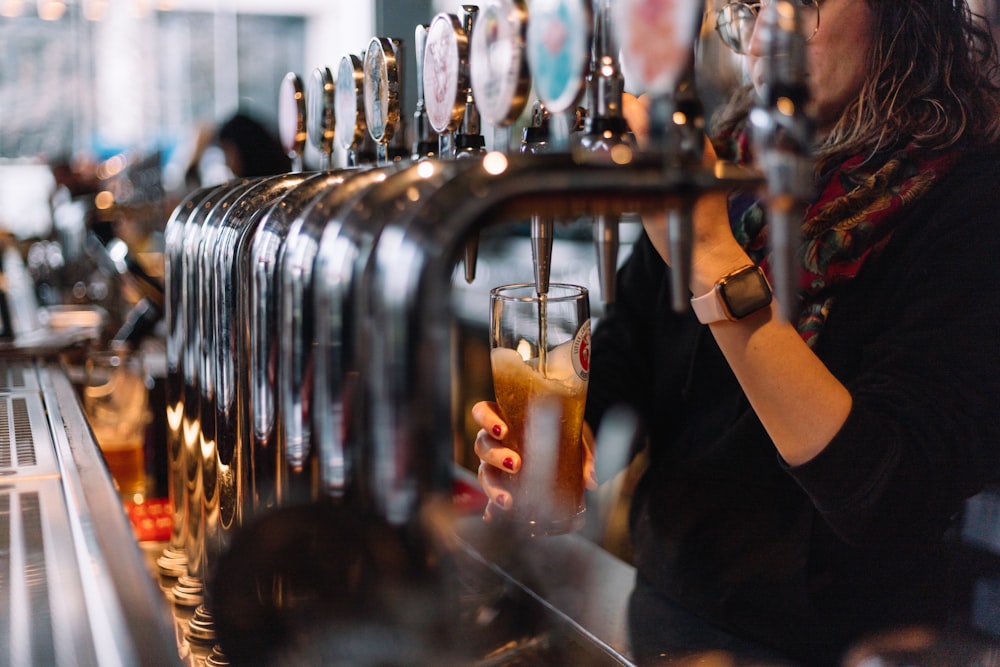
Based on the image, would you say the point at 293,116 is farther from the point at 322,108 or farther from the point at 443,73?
the point at 443,73

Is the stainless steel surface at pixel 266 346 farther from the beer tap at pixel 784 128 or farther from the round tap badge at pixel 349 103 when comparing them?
the beer tap at pixel 784 128

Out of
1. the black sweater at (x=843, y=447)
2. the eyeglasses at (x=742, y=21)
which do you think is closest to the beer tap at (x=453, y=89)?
the eyeglasses at (x=742, y=21)

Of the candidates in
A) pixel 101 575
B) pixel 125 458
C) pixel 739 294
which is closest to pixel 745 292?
pixel 739 294

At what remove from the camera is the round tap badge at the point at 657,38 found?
51 centimetres

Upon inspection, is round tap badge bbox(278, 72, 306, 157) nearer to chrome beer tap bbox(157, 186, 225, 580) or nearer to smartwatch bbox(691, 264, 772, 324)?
chrome beer tap bbox(157, 186, 225, 580)

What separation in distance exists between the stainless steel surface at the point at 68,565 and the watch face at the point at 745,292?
49cm

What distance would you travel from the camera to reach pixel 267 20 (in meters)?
7.33

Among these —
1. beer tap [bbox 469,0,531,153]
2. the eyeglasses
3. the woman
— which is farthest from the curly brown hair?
beer tap [bbox 469,0,531,153]

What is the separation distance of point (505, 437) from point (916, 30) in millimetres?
683

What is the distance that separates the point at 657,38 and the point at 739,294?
31cm

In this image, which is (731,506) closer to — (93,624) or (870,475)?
(870,475)

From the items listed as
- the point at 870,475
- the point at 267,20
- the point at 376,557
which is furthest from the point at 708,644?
the point at 267,20

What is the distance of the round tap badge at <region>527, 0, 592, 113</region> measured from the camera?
1.79 feet

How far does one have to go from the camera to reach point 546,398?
795 millimetres
